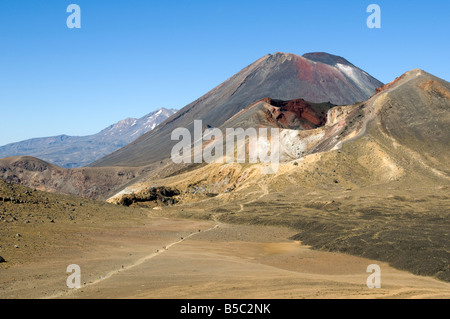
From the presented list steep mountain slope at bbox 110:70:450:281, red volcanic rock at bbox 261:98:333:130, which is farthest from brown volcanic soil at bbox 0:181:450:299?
red volcanic rock at bbox 261:98:333:130

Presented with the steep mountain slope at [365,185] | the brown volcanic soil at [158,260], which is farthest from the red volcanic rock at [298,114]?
the brown volcanic soil at [158,260]

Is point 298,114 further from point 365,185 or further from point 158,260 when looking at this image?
point 158,260

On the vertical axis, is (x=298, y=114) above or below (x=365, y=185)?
above

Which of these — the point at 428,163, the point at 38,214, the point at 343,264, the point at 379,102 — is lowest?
the point at 343,264

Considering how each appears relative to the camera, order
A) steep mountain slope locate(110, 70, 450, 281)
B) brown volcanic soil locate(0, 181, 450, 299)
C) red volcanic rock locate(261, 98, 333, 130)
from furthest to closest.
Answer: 1. red volcanic rock locate(261, 98, 333, 130)
2. steep mountain slope locate(110, 70, 450, 281)
3. brown volcanic soil locate(0, 181, 450, 299)

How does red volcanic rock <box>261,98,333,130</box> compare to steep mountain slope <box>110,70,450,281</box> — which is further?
red volcanic rock <box>261,98,333,130</box>

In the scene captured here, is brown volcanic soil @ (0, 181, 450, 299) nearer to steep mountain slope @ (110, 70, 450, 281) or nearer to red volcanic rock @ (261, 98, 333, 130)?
steep mountain slope @ (110, 70, 450, 281)

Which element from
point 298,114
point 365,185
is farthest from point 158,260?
point 298,114

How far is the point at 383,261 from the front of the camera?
38.2 m

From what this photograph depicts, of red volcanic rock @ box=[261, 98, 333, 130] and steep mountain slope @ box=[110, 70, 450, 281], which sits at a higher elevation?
red volcanic rock @ box=[261, 98, 333, 130]
